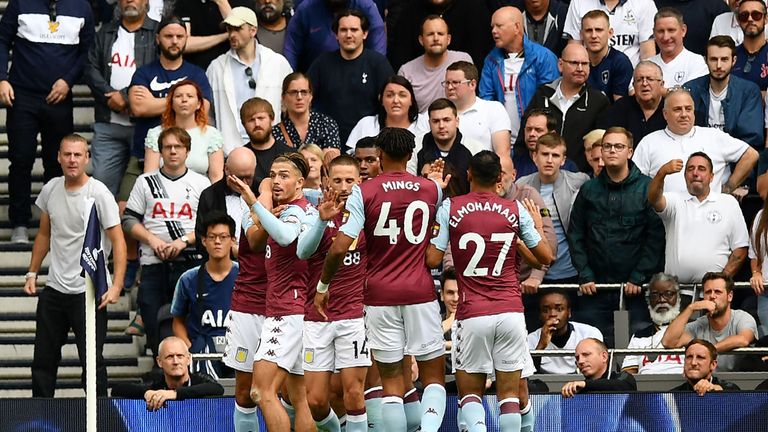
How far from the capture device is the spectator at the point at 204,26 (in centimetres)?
2038

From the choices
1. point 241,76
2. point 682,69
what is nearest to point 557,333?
point 682,69

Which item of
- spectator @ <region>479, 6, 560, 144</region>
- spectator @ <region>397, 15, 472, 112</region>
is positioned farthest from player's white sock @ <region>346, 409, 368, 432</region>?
spectator @ <region>397, 15, 472, 112</region>

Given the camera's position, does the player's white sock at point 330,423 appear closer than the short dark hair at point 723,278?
Yes

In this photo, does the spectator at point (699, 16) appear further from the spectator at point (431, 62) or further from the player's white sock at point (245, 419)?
the player's white sock at point (245, 419)

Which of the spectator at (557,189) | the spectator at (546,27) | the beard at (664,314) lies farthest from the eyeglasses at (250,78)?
the beard at (664,314)

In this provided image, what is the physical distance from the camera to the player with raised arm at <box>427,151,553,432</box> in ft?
48.4

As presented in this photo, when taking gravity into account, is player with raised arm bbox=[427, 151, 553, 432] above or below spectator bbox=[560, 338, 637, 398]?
above

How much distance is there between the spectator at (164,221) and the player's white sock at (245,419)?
10.5 ft

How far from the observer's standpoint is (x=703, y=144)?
60.7ft

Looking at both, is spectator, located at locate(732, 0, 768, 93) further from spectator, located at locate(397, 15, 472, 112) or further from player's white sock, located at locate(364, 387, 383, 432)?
player's white sock, located at locate(364, 387, 383, 432)

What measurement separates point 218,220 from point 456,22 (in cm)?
450

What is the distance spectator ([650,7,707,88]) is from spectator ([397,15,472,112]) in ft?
6.89

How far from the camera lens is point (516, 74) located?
19438mm

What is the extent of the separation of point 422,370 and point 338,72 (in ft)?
17.4
